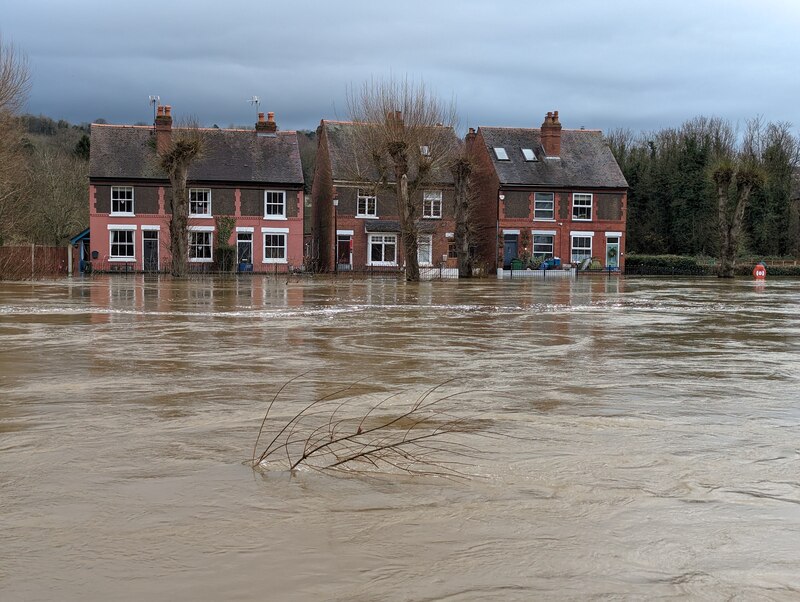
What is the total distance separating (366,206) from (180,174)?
1466cm

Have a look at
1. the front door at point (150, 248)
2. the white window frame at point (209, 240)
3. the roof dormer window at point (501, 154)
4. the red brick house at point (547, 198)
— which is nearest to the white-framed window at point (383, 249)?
the red brick house at point (547, 198)

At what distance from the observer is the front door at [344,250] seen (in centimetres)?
4856

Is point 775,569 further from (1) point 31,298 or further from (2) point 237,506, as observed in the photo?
(1) point 31,298

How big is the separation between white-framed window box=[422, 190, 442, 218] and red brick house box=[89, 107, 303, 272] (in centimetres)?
720

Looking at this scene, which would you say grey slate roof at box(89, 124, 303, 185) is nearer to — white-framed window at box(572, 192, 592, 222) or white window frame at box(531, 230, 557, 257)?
white window frame at box(531, 230, 557, 257)

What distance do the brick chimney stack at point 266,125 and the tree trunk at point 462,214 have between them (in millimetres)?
12183

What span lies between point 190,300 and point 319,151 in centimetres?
3349

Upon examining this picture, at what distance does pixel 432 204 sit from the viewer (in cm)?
5000

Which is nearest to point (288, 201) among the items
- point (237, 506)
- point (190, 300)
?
point (190, 300)

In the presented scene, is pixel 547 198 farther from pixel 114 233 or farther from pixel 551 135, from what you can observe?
pixel 114 233

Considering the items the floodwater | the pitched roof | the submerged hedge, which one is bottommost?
the floodwater

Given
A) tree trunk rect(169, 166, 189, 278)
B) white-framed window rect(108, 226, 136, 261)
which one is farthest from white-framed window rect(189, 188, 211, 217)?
tree trunk rect(169, 166, 189, 278)

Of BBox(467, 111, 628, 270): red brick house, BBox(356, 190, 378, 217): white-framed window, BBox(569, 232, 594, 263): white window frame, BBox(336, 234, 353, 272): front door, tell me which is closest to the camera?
BBox(336, 234, 353, 272): front door

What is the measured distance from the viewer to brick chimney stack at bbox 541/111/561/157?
51.6 meters
